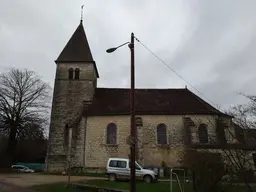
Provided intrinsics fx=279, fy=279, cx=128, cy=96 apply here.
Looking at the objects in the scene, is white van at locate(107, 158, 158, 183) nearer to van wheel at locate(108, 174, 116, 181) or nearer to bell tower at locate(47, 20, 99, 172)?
van wheel at locate(108, 174, 116, 181)

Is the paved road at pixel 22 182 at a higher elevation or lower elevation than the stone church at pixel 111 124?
lower

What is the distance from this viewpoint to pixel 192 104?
1246 inches

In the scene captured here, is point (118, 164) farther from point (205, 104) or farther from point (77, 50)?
point (77, 50)

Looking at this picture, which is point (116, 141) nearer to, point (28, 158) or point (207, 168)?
point (207, 168)

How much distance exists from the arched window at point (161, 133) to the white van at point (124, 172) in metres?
10.0

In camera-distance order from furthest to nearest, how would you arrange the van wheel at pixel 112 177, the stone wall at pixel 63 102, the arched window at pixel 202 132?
1. the stone wall at pixel 63 102
2. the arched window at pixel 202 132
3. the van wheel at pixel 112 177

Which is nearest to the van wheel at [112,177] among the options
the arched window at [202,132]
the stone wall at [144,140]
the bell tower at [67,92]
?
the stone wall at [144,140]

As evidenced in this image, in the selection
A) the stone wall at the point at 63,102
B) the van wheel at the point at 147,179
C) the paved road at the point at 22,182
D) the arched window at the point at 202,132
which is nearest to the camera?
the paved road at the point at 22,182

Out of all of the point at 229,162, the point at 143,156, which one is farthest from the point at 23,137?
the point at 229,162

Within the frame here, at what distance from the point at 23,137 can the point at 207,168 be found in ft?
97.4

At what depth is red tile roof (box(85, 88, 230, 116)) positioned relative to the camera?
30.5 m

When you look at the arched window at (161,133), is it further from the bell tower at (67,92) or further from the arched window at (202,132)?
the bell tower at (67,92)

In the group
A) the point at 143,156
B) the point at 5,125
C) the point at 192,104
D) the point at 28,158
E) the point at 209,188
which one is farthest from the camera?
the point at 28,158

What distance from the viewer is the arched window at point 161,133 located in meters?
29.9
